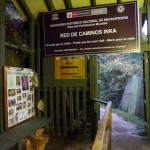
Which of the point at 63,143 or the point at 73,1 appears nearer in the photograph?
the point at 63,143

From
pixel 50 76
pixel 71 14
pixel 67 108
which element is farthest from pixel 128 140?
pixel 71 14

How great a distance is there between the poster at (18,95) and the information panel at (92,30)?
95cm

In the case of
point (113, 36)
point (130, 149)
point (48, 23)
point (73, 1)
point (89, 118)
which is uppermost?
point (73, 1)

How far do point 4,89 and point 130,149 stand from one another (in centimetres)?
272

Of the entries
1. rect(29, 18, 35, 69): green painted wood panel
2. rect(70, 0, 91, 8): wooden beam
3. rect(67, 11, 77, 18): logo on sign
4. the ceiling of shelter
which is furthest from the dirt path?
rect(70, 0, 91, 8): wooden beam

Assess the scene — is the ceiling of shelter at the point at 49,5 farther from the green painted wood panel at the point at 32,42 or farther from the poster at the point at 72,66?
the poster at the point at 72,66

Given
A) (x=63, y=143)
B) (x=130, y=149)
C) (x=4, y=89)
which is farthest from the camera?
(x=63, y=143)

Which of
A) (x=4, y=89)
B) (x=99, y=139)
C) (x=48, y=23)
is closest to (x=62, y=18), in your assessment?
(x=48, y=23)

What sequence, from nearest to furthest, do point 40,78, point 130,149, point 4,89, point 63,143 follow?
1. point 4,89
2. point 130,149
3. point 63,143
4. point 40,78

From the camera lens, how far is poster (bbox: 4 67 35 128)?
15.2 ft

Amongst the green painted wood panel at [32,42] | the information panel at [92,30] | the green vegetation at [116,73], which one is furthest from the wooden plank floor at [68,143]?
the green vegetation at [116,73]

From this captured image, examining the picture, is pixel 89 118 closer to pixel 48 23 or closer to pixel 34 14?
pixel 48 23

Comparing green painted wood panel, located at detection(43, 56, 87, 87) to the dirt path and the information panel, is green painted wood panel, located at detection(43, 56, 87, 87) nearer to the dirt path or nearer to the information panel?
the information panel

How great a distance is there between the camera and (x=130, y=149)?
5.05 meters
